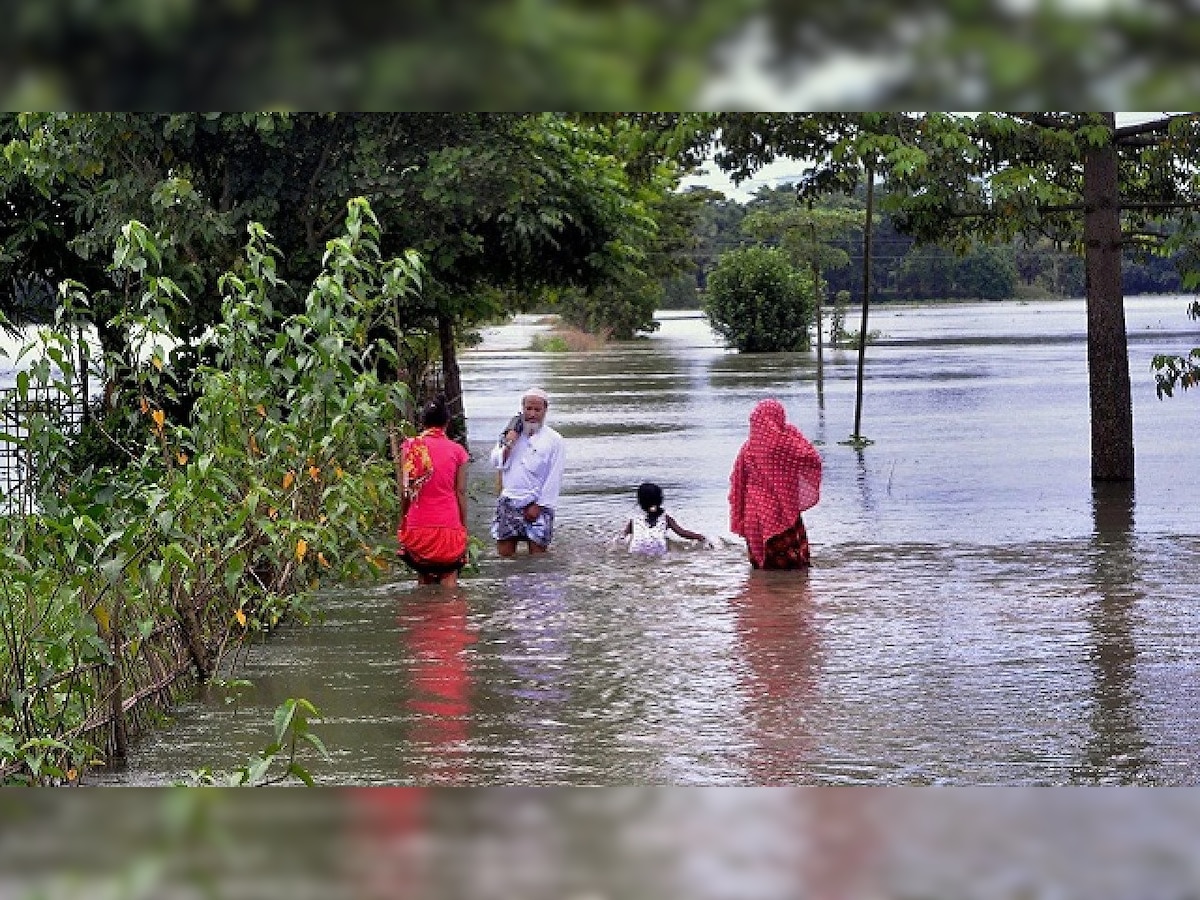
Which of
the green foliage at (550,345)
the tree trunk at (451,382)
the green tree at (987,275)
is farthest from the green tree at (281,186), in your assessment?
the green foliage at (550,345)

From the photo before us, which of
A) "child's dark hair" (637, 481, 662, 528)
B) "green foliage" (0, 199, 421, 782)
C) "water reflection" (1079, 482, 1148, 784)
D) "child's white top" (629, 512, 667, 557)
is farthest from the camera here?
"child's white top" (629, 512, 667, 557)

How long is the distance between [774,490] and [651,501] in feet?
3.35

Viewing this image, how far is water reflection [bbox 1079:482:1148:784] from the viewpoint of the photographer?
7391 mm

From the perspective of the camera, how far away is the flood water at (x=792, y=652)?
7.56m

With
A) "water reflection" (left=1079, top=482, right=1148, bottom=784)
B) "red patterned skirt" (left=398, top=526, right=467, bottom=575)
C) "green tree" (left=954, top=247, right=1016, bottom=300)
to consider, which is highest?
"green tree" (left=954, top=247, right=1016, bottom=300)

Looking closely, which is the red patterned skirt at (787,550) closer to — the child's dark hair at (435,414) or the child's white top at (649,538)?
the child's white top at (649,538)

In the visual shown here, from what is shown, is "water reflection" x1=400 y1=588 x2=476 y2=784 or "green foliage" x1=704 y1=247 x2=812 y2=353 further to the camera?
"green foliage" x1=704 y1=247 x2=812 y2=353

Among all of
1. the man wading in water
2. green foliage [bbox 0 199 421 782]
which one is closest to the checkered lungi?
the man wading in water

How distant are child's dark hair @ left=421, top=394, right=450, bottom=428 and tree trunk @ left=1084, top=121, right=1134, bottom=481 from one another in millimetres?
8224

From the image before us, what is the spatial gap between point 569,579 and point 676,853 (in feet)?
31.8

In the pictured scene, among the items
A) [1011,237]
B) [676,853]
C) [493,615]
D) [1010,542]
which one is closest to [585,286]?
[1011,237]

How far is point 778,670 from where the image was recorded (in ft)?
30.8

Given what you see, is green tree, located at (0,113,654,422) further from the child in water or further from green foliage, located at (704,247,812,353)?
green foliage, located at (704,247,812,353)
